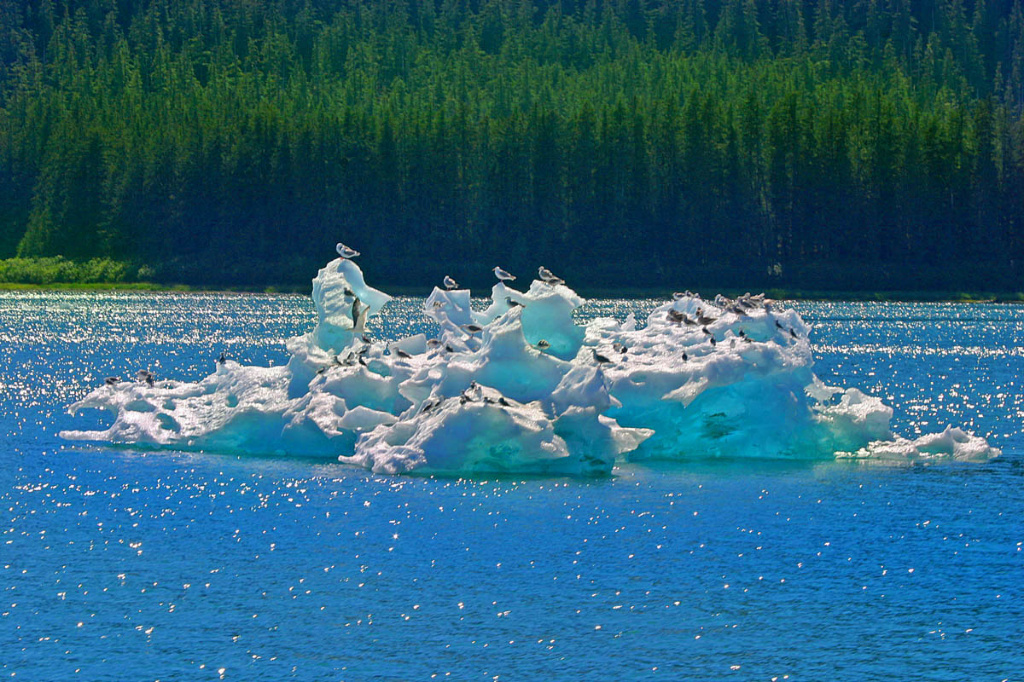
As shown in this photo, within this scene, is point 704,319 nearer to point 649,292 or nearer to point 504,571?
point 504,571

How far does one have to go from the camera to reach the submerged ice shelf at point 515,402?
92.9 ft

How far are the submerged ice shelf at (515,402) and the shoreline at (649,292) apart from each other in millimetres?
81733

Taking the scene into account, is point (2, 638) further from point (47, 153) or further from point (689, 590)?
point (47, 153)

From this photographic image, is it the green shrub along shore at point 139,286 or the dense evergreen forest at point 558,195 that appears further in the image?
the dense evergreen forest at point 558,195

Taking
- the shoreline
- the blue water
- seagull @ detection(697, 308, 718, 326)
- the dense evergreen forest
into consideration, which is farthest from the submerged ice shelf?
the dense evergreen forest

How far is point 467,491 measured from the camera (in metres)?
26.8

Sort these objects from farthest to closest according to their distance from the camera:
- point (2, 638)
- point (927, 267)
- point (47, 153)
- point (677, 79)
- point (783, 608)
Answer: point (677, 79) < point (47, 153) < point (927, 267) < point (783, 608) < point (2, 638)

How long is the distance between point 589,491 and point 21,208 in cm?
13786

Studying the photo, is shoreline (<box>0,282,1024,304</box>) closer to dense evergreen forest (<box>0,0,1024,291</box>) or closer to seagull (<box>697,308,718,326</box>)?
dense evergreen forest (<box>0,0,1024,291</box>)

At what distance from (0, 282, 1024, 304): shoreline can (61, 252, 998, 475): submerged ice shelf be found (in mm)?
81733

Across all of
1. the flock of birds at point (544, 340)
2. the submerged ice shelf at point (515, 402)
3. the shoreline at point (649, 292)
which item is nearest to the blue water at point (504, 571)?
the submerged ice shelf at point (515, 402)

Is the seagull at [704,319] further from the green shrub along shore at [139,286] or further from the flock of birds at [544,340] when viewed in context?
the green shrub along shore at [139,286]

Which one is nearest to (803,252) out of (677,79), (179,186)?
(677,79)

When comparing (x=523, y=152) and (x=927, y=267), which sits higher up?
(x=523, y=152)
